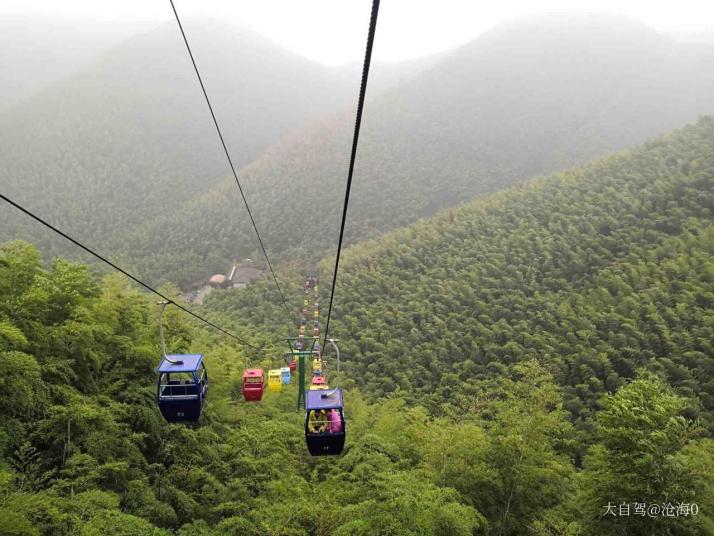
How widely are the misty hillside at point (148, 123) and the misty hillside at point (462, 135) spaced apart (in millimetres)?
12621

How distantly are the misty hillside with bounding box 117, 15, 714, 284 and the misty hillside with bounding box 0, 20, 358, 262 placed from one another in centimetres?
1262

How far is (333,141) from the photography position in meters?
80.2

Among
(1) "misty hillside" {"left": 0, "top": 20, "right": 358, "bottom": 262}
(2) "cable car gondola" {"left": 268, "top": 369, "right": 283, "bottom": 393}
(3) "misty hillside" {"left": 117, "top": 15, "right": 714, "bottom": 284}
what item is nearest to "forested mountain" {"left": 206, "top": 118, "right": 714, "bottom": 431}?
(2) "cable car gondola" {"left": 268, "top": 369, "right": 283, "bottom": 393}

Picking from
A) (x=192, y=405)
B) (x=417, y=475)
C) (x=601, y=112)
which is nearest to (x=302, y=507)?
(x=417, y=475)

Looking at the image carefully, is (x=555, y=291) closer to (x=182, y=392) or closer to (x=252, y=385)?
(x=252, y=385)

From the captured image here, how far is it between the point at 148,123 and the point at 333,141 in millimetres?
50103

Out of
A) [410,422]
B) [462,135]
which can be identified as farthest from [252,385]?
[462,135]

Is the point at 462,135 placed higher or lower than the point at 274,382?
higher

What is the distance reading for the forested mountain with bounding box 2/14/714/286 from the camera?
58750 mm

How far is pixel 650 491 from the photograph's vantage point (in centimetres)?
971

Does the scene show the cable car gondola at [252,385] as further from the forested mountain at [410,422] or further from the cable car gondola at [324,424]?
the cable car gondola at [324,424]

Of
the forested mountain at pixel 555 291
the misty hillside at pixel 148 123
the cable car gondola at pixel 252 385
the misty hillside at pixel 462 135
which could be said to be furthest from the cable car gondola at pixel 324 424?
the misty hillside at pixel 148 123

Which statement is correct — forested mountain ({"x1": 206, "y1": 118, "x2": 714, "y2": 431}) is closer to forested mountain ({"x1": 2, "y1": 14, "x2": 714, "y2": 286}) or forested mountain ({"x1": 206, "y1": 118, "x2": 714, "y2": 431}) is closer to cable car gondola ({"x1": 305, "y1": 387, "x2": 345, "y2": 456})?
cable car gondola ({"x1": 305, "y1": 387, "x2": 345, "y2": 456})

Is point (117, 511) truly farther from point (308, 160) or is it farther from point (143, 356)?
point (308, 160)
